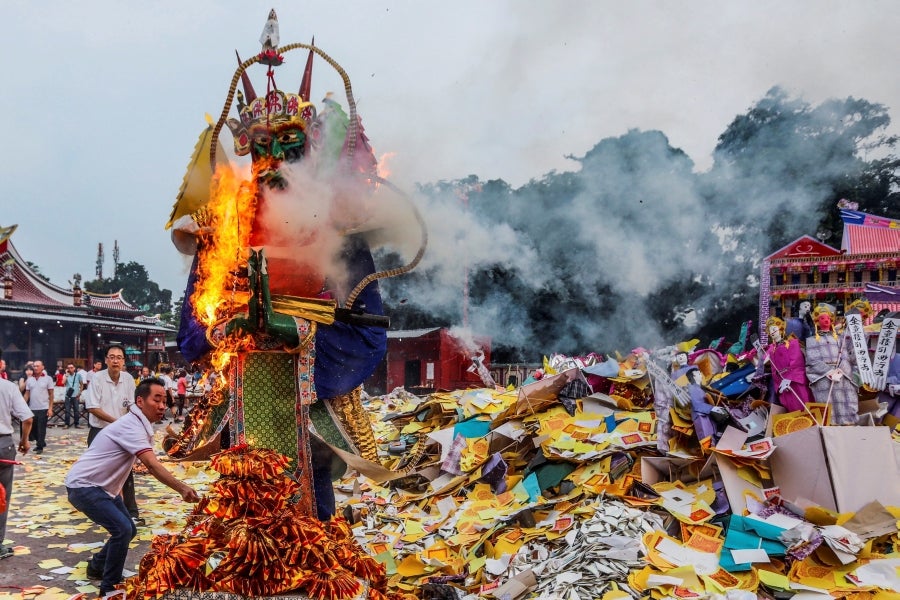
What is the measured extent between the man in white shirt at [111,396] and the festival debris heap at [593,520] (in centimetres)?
264

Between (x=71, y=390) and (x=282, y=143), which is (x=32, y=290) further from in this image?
(x=282, y=143)

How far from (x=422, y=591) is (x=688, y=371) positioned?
167 inches

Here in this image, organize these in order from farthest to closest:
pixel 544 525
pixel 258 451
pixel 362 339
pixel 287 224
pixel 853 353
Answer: pixel 853 353, pixel 544 525, pixel 362 339, pixel 287 224, pixel 258 451

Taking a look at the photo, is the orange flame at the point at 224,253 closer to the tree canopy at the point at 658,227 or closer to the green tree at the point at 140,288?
the tree canopy at the point at 658,227

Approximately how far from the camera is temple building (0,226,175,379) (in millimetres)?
22016

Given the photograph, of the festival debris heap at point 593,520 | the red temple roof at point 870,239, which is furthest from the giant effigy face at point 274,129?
the red temple roof at point 870,239

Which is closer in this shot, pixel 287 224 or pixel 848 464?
pixel 287 224

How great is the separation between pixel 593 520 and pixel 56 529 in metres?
5.27

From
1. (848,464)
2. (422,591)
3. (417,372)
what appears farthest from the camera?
(417,372)

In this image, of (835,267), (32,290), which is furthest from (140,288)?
(835,267)

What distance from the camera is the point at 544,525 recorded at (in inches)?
219

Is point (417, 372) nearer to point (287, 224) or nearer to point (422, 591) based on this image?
point (422, 591)

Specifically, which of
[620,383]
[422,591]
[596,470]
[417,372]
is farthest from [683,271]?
[422,591]

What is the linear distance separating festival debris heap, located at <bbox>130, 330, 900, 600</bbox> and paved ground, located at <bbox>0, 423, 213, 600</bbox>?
2025 mm
